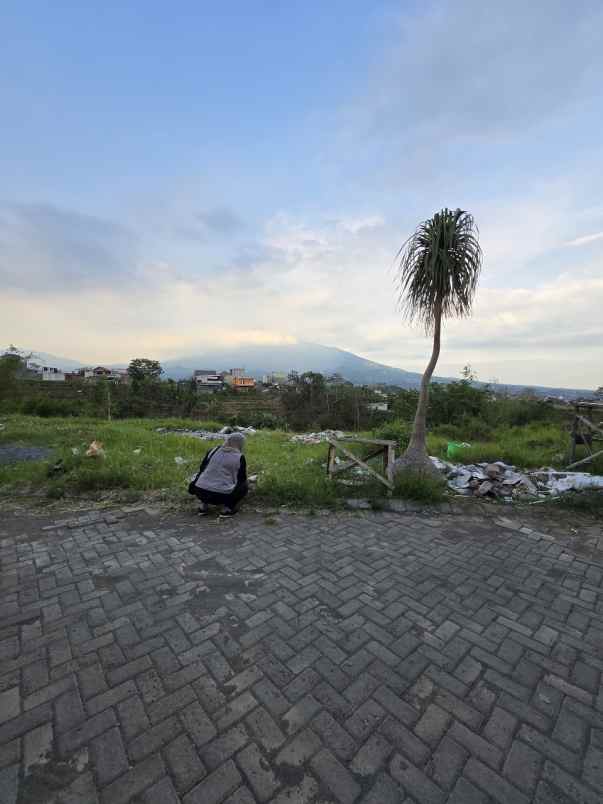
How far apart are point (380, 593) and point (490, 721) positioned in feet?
3.33

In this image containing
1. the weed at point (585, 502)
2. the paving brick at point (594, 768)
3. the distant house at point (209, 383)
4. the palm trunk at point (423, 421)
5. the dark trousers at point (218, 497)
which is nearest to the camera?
the paving brick at point (594, 768)

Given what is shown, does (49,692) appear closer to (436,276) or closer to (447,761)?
(447,761)

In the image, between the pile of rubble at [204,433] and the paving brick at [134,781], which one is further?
the pile of rubble at [204,433]

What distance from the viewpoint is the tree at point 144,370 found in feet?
107

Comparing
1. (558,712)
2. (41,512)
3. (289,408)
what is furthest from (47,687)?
(289,408)

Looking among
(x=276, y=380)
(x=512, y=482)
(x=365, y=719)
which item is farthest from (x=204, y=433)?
(x=276, y=380)

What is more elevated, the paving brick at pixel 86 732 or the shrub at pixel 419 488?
the shrub at pixel 419 488

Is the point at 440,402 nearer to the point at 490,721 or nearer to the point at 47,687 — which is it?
the point at 490,721

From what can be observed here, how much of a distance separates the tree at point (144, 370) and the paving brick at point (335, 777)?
3394cm

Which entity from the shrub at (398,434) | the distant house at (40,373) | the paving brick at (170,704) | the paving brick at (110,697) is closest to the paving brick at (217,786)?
the paving brick at (170,704)

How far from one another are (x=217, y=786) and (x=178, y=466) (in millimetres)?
4922

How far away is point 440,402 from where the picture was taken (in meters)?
13.3

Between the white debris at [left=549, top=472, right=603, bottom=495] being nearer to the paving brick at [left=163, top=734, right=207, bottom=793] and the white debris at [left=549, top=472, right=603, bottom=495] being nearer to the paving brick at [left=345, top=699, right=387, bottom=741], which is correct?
the paving brick at [left=345, top=699, right=387, bottom=741]

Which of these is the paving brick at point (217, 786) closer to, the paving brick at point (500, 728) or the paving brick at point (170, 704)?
the paving brick at point (170, 704)
